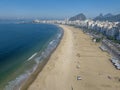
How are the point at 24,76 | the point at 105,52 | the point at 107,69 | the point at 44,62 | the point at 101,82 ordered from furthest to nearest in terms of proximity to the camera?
the point at 105,52 → the point at 44,62 → the point at 107,69 → the point at 24,76 → the point at 101,82

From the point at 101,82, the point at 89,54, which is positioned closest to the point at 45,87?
the point at 101,82

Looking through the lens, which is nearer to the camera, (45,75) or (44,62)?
(45,75)

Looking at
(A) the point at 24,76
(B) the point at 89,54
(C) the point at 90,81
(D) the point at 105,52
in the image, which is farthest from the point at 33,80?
(D) the point at 105,52

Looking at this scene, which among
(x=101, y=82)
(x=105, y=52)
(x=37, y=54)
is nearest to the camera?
(x=101, y=82)

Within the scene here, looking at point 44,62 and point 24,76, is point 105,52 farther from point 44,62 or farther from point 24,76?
point 24,76

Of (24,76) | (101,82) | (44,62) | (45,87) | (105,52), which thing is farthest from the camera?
(105,52)

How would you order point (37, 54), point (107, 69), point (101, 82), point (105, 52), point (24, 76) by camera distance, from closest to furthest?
point (101, 82), point (24, 76), point (107, 69), point (37, 54), point (105, 52)

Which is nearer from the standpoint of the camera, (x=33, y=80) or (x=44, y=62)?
(x=33, y=80)

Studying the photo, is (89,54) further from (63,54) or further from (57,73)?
(57,73)
